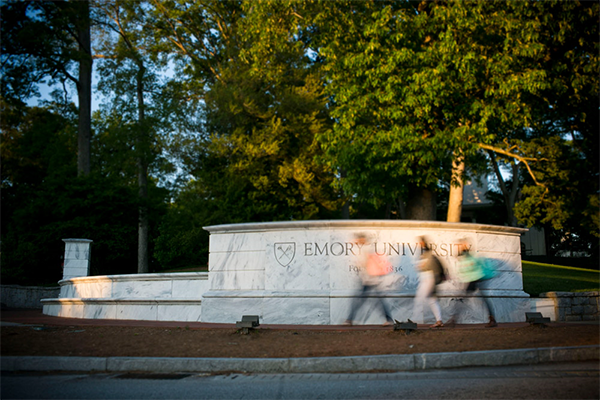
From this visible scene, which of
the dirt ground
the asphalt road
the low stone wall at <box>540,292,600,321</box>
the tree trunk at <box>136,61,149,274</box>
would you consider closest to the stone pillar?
the dirt ground

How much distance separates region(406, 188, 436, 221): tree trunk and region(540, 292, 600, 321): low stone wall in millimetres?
5703

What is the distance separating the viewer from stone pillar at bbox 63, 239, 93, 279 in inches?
651

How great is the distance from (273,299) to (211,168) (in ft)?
51.8

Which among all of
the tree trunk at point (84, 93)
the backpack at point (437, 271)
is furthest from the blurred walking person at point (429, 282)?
the tree trunk at point (84, 93)

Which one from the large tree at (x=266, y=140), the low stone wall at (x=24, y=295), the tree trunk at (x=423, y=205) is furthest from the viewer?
the large tree at (x=266, y=140)

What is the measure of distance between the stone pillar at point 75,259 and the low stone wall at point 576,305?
13.5 metres

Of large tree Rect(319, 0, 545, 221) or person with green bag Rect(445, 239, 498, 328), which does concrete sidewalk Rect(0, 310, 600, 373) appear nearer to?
person with green bag Rect(445, 239, 498, 328)

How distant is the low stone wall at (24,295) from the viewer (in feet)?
68.6

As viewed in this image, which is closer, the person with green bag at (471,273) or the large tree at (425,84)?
the person with green bag at (471,273)

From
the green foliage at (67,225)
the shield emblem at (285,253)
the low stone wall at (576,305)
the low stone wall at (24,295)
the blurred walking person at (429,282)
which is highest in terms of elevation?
the green foliage at (67,225)

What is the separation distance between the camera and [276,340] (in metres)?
7.97

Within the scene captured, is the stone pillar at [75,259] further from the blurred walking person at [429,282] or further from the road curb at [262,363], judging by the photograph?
the blurred walking person at [429,282]

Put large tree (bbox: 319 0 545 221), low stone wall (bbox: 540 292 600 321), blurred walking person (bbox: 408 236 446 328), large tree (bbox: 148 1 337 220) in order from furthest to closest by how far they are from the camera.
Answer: large tree (bbox: 148 1 337 220), large tree (bbox: 319 0 545 221), low stone wall (bbox: 540 292 600 321), blurred walking person (bbox: 408 236 446 328)

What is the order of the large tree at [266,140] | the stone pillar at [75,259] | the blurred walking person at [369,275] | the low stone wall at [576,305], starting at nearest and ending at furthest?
the blurred walking person at [369,275] → the low stone wall at [576,305] → the stone pillar at [75,259] → the large tree at [266,140]
